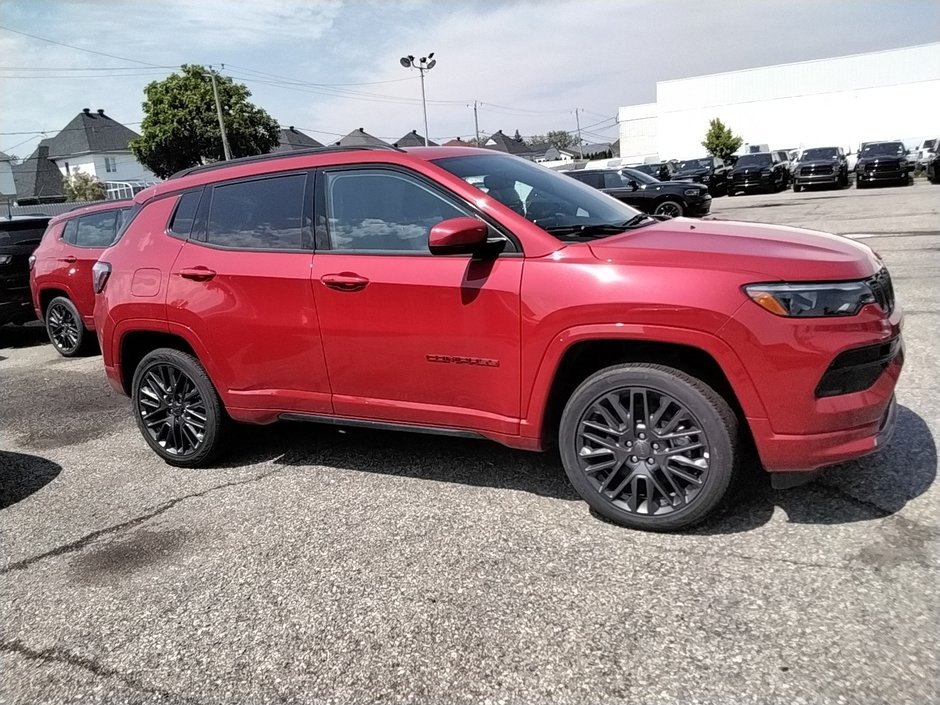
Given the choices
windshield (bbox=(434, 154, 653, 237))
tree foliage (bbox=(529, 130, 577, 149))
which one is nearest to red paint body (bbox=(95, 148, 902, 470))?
windshield (bbox=(434, 154, 653, 237))

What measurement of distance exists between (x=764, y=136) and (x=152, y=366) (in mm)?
63049

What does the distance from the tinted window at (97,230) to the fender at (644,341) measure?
7100 mm

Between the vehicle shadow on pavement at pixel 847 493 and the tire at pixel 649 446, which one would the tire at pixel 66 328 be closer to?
the tire at pixel 649 446

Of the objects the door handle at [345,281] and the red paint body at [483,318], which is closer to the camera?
the red paint body at [483,318]

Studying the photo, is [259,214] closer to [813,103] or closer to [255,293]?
[255,293]

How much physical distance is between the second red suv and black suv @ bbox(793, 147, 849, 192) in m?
27.3

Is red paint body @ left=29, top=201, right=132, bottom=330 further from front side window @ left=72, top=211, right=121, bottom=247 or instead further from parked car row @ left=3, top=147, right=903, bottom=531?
parked car row @ left=3, top=147, right=903, bottom=531

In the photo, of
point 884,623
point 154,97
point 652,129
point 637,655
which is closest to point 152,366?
point 637,655

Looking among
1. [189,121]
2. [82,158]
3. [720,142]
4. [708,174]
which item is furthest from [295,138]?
[708,174]

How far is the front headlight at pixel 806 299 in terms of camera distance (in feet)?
9.46

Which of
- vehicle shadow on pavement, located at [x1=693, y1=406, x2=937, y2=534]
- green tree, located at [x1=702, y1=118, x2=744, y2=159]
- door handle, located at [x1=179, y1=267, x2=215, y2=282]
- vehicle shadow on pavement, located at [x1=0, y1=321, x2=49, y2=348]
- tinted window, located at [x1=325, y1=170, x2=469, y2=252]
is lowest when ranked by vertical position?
vehicle shadow on pavement, located at [x1=693, y1=406, x2=937, y2=534]

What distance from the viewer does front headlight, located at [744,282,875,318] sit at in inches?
113

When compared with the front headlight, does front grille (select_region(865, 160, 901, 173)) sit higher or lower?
higher

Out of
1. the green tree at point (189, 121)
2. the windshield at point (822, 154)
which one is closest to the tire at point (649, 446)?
the windshield at point (822, 154)
